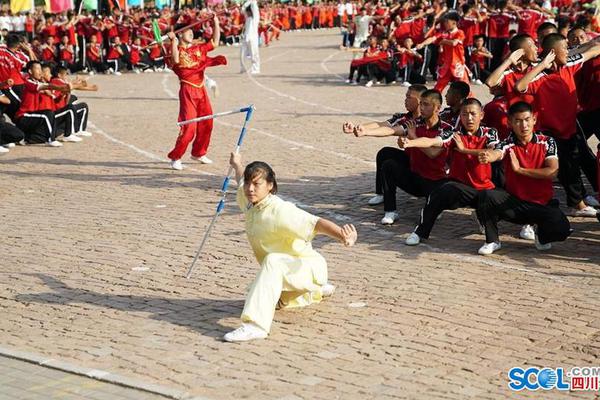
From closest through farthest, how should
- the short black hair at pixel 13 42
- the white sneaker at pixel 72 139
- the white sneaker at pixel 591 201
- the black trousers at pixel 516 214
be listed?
1. the black trousers at pixel 516 214
2. the white sneaker at pixel 591 201
3. the white sneaker at pixel 72 139
4. the short black hair at pixel 13 42

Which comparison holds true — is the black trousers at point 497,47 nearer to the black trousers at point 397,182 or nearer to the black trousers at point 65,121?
the black trousers at point 65,121

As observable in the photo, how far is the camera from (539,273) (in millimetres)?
8977

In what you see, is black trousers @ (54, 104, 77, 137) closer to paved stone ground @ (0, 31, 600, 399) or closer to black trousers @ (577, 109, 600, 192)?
paved stone ground @ (0, 31, 600, 399)

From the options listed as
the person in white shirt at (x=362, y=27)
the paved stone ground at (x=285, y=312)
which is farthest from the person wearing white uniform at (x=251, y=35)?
the paved stone ground at (x=285, y=312)

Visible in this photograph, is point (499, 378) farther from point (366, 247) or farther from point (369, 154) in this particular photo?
point (369, 154)

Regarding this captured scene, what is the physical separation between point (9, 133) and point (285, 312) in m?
A: 9.95

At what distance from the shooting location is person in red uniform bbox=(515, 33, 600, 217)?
10508 mm

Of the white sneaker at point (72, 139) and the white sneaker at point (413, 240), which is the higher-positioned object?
the white sneaker at point (413, 240)

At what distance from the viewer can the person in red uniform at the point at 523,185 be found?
950cm

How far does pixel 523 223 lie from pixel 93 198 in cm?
538

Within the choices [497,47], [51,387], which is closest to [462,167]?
[51,387]

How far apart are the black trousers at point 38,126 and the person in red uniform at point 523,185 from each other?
30.3 feet

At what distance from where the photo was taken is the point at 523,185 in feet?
31.7

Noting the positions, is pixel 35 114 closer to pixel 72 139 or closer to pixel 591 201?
pixel 72 139
